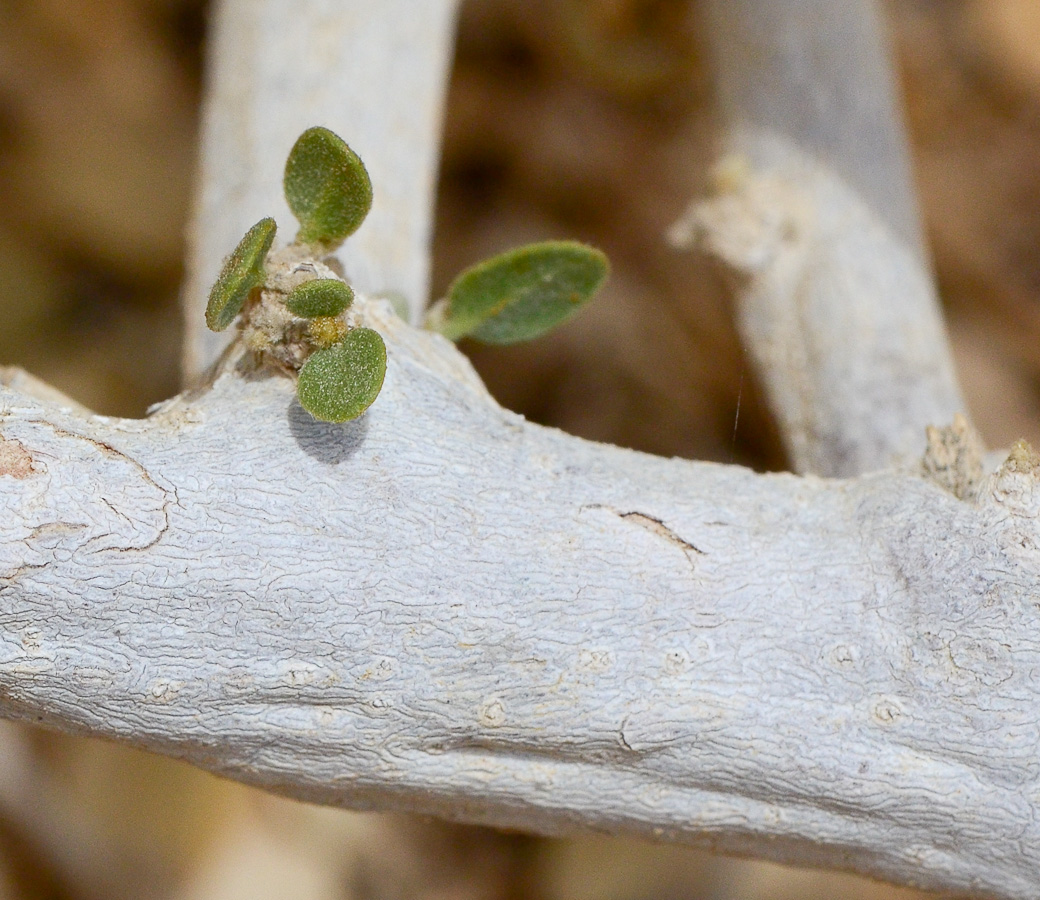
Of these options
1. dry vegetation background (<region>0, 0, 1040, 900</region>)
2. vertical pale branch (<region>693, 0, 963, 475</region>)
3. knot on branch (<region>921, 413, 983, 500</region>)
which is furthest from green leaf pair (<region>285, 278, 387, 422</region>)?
dry vegetation background (<region>0, 0, 1040, 900</region>)

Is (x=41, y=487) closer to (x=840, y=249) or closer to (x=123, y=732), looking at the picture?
(x=123, y=732)

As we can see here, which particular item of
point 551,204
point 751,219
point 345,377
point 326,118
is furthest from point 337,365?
point 551,204

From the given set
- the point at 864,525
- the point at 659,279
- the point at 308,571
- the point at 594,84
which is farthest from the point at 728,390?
the point at 308,571

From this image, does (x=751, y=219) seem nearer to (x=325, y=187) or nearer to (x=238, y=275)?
(x=325, y=187)

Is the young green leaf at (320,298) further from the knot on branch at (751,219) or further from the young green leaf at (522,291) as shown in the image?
the knot on branch at (751,219)

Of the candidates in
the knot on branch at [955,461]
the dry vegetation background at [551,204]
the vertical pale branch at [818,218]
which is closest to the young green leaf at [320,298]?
the knot on branch at [955,461]

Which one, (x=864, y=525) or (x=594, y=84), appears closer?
(x=864, y=525)

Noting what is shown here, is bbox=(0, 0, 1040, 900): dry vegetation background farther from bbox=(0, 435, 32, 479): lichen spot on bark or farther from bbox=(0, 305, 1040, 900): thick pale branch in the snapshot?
bbox=(0, 435, 32, 479): lichen spot on bark
